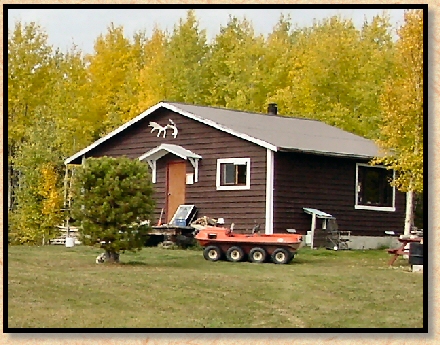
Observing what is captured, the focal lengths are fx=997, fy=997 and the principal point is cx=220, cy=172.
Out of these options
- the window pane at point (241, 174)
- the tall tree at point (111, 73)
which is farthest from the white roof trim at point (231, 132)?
the tall tree at point (111, 73)

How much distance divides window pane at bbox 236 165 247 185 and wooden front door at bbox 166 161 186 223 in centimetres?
79

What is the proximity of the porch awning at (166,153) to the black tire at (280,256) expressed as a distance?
2.48m

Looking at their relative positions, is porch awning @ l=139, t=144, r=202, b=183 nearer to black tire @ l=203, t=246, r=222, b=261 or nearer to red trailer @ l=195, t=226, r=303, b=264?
red trailer @ l=195, t=226, r=303, b=264

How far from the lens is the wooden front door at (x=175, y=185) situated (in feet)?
42.3

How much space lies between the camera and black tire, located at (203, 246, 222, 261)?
36.8ft

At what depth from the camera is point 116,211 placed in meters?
10.4

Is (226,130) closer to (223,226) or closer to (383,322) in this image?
(223,226)

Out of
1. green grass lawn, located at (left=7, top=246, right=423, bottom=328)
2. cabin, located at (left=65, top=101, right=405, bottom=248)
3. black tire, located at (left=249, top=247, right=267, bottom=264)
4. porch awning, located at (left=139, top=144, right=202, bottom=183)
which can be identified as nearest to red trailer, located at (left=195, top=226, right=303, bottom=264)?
black tire, located at (left=249, top=247, right=267, bottom=264)

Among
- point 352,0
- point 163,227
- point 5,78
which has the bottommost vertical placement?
point 163,227

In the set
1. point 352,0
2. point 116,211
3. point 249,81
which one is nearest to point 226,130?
point 249,81

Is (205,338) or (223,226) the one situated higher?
(223,226)

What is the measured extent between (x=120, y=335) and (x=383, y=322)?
2144 mm

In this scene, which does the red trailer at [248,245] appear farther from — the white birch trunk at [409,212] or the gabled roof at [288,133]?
the gabled roof at [288,133]

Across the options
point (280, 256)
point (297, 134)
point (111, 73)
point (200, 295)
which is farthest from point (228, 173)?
point (200, 295)
